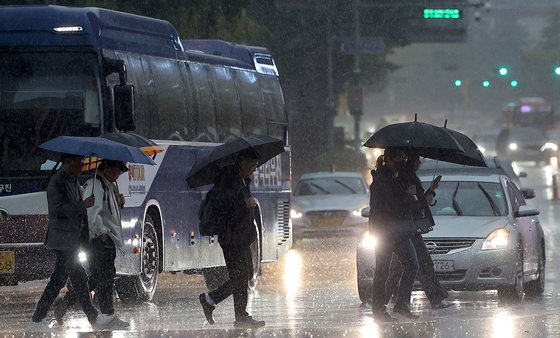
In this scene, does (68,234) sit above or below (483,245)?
above

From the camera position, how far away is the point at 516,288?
1266 centimetres

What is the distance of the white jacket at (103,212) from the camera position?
32.8ft

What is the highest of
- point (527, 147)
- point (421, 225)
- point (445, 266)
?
point (421, 225)

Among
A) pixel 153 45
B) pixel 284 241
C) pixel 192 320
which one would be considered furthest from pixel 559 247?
pixel 192 320

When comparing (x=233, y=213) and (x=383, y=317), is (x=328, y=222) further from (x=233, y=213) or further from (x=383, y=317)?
(x=233, y=213)

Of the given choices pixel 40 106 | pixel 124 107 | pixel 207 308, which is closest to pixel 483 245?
pixel 207 308

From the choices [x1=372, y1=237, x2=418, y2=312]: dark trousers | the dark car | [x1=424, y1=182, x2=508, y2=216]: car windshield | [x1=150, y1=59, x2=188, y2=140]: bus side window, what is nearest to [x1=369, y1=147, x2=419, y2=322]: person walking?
[x1=372, y1=237, x2=418, y2=312]: dark trousers

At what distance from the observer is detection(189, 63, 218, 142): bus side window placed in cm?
1486

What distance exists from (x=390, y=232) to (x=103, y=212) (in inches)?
101

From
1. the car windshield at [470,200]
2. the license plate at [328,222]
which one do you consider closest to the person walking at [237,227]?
the car windshield at [470,200]

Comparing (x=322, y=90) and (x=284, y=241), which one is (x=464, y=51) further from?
(x=284, y=241)

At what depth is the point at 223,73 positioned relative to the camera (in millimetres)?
15977

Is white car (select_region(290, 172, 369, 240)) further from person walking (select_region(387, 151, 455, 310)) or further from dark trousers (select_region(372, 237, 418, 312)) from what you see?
dark trousers (select_region(372, 237, 418, 312))

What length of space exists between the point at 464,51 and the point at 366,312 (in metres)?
143
